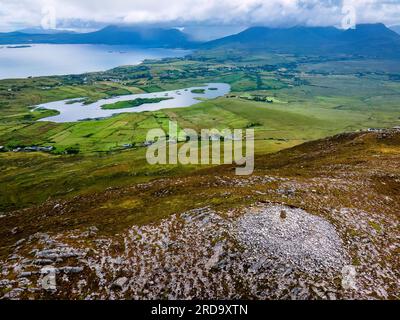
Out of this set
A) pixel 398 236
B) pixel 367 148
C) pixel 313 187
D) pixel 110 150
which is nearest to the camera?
pixel 398 236

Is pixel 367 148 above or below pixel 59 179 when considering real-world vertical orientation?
above

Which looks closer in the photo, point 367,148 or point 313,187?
point 313,187

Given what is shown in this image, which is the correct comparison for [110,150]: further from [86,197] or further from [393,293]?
[393,293]

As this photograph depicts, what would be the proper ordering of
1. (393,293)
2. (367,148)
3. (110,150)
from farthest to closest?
(110,150) < (367,148) < (393,293)

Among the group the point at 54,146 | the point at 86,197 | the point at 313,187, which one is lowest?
the point at 54,146

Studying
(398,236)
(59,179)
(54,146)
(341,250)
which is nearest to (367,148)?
(398,236)
